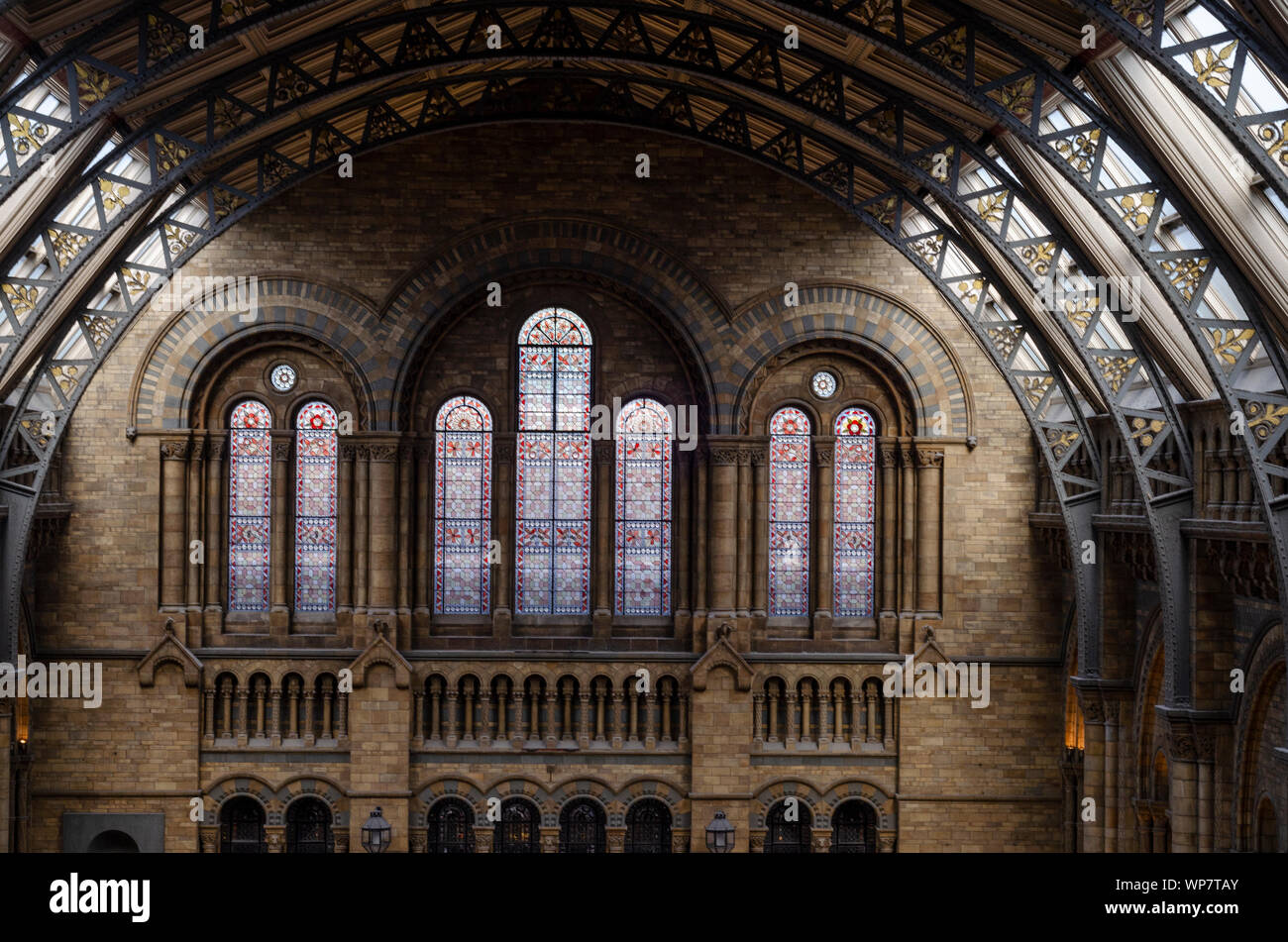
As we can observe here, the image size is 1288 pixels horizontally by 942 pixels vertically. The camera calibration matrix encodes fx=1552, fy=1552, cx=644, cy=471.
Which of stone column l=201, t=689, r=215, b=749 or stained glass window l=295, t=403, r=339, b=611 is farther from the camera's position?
stained glass window l=295, t=403, r=339, b=611

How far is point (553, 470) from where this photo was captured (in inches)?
1105

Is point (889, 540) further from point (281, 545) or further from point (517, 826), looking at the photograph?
point (281, 545)

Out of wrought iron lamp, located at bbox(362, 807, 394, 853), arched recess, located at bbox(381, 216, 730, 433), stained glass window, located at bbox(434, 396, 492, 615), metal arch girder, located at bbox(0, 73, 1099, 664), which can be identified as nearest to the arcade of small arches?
wrought iron lamp, located at bbox(362, 807, 394, 853)

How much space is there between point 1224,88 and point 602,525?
16701mm

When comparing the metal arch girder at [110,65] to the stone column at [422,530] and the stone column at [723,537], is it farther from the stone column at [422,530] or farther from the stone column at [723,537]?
the stone column at [723,537]

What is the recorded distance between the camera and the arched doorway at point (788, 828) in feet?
89.7

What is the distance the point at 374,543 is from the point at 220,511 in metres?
2.85

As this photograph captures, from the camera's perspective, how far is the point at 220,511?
27.6 m

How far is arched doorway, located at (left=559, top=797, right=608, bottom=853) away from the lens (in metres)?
27.4

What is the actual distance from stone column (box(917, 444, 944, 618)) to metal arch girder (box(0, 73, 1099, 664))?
121 inches

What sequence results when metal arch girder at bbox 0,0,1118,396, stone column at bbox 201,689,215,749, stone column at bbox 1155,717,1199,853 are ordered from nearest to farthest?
metal arch girder at bbox 0,0,1118,396 → stone column at bbox 1155,717,1199,853 → stone column at bbox 201,689,215,749

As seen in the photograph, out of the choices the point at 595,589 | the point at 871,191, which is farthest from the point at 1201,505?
the point at 595,589

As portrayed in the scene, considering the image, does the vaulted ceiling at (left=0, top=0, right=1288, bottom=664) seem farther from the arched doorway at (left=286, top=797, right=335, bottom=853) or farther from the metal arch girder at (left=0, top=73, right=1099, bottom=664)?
the arched doorway at (left=286, top=797, right=335, bottom=853)

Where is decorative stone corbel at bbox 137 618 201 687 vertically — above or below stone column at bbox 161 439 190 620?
below
